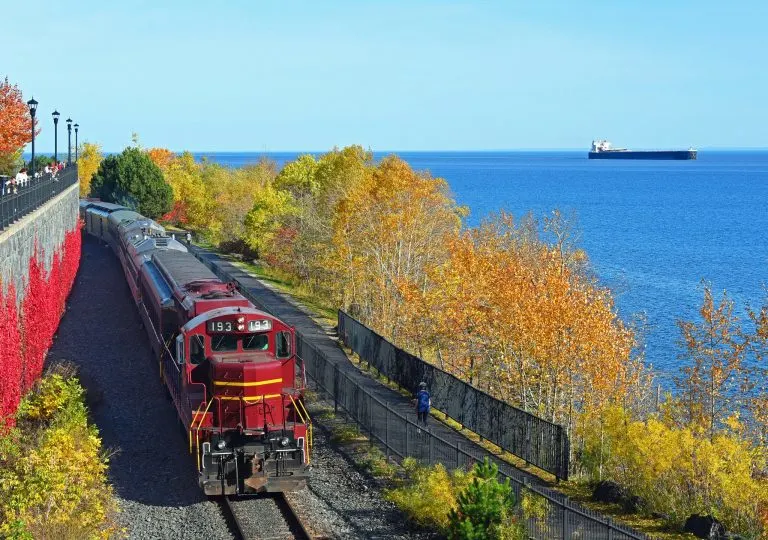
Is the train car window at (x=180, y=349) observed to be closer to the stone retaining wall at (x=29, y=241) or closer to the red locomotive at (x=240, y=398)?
the red locomotive at (x=240, y=398)

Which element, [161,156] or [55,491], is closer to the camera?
[55,491]

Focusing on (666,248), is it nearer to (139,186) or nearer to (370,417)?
(139,186)

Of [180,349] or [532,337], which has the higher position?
[180,349]

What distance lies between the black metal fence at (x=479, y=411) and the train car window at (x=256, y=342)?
7186 millimetres

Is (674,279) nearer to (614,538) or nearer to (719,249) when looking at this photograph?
(719,249)

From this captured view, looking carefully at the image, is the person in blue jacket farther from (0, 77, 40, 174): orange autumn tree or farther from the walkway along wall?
(0, 77, 40, 174): orange autumn tree

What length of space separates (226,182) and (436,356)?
2035 inches

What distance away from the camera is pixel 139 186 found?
8738cm

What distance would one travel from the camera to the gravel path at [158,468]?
1944cm

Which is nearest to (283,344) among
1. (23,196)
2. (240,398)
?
(240,398)

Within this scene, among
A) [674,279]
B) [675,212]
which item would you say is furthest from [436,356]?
[675,212]

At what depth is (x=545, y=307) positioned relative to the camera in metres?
28.2

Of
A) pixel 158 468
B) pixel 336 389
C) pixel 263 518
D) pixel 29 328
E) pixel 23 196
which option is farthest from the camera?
pixel 23 196

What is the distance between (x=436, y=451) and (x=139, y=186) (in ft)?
231
